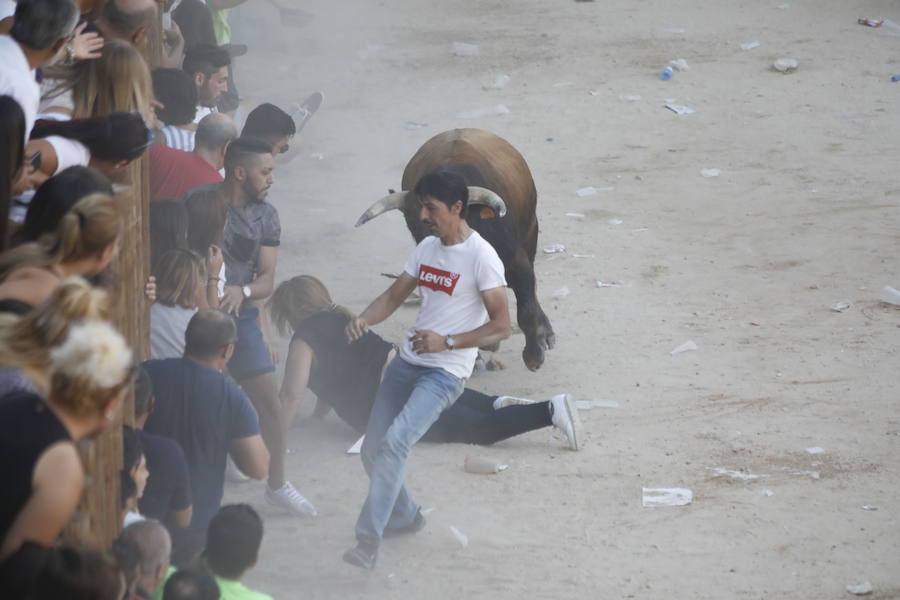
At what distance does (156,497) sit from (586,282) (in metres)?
5.92

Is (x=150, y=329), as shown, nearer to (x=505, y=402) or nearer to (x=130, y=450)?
(x=130, y=450)

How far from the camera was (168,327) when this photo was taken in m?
6.20

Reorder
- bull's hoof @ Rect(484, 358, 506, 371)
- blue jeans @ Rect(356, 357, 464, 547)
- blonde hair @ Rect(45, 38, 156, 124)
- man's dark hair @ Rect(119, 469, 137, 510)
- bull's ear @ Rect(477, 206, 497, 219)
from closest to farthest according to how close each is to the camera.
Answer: man's dark hair @ Rect(119, 469, 137, 510) < blonde hair @ Rect(45, 38, 156, 124) < blue jeans @ Rect(356, 357, 464, 547) < bull's ear @ Rect(477, 206, 497, 219) < bull's hoof @ Rect(484, 358, 506, 371)

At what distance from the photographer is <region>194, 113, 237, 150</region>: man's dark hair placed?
299 inches

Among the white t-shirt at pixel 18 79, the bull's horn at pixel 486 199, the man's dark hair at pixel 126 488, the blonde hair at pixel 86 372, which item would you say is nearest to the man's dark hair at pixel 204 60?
the bull's horn at pixel 486 199

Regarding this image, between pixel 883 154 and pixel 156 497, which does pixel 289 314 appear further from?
pixel 883 154

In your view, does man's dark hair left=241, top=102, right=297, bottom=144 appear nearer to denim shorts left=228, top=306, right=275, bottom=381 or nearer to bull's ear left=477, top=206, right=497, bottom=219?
bull's ear left=477, top=206, right=497, bottom=219

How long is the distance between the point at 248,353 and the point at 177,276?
0.75 meters

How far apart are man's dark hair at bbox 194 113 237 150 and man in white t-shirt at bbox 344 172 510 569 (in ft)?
5.96

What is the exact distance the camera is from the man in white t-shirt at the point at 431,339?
607 cm

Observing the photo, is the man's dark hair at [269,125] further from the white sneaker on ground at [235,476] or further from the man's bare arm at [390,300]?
the white sneaker on ground at [235,476]

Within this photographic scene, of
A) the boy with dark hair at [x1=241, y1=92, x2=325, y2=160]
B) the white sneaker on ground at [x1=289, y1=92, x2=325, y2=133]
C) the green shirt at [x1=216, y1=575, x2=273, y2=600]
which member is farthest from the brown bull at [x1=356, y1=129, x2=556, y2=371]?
the white sneaker on ground at [x1=289, y1=92, x2=325, y2=133]

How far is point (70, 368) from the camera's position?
312 cm

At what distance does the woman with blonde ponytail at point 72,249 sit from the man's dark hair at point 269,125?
4.48m
